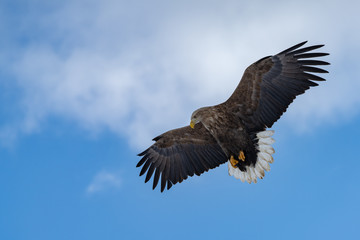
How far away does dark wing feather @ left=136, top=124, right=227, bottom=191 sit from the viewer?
1145cm

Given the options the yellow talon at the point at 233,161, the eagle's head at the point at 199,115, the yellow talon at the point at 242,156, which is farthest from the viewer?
the yellow talon at the point at 233,161

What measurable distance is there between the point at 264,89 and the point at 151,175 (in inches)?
137

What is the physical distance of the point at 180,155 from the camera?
38.5ft

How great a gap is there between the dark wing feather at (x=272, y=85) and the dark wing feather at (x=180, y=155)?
135 centimetres

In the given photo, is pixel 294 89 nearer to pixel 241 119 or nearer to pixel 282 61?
pixel 282 61

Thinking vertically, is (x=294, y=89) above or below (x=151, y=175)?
below

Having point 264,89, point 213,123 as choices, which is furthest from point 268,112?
point 213,123

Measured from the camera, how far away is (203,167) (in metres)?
11.5

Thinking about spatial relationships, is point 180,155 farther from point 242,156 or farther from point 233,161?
point 242,156

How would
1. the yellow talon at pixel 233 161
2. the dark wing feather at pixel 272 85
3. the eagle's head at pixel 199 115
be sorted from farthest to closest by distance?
the yellow talon at pixel 233 161 < the eagle's head at pixel 199 115 < the dark wing feather at pixel 272 85

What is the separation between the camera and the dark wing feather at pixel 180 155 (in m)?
11.5

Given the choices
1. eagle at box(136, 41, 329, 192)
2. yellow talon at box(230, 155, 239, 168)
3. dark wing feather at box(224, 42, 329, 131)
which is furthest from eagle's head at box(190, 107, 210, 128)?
yellow talon at box(230, 155, 239, 168)

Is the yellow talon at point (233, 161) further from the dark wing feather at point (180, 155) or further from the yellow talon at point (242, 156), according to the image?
the dark wing feather at point (180, 155)

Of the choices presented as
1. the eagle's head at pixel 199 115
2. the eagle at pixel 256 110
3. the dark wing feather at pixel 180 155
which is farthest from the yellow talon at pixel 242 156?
the eagle's head at pixel 199 115
